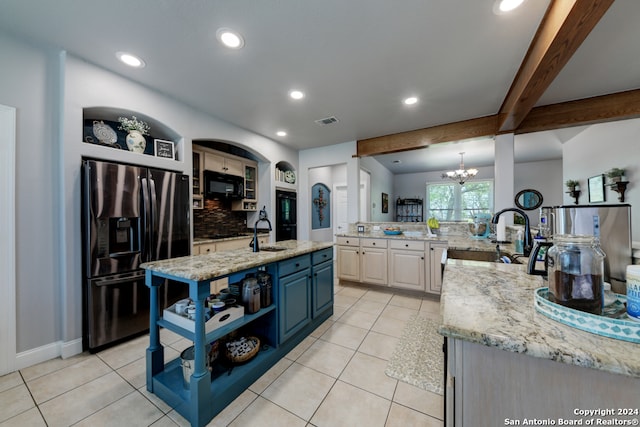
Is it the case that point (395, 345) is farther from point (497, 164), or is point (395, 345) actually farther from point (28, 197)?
point (28, 197)

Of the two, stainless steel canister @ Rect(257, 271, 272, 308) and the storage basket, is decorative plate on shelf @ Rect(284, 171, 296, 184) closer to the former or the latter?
stainless steel canister @ Rect(257, 271, 272, 308)

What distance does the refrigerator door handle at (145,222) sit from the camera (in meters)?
2.31

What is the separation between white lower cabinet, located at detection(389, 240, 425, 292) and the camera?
3350mm

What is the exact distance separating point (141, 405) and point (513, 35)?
3.70m

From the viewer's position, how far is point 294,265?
2.10 meters

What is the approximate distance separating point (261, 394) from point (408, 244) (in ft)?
8.64

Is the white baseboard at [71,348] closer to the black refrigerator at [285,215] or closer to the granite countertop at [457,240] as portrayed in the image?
the black refrigerator at [285,215]

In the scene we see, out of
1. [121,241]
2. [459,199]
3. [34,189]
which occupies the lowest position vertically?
[121,241]

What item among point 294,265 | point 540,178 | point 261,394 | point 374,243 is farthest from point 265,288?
point 540,178

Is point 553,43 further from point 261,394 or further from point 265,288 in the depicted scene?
point 261,394

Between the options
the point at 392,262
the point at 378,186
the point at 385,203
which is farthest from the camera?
the point at 385,203

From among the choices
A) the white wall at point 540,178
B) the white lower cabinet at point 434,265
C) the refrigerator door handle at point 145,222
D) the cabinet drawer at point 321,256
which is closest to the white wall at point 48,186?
the refrigerator door handle at point 145,222

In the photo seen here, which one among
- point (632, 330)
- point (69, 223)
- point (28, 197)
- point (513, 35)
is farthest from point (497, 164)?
point (28, 197)

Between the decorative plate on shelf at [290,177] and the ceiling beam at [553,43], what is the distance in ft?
11.6
